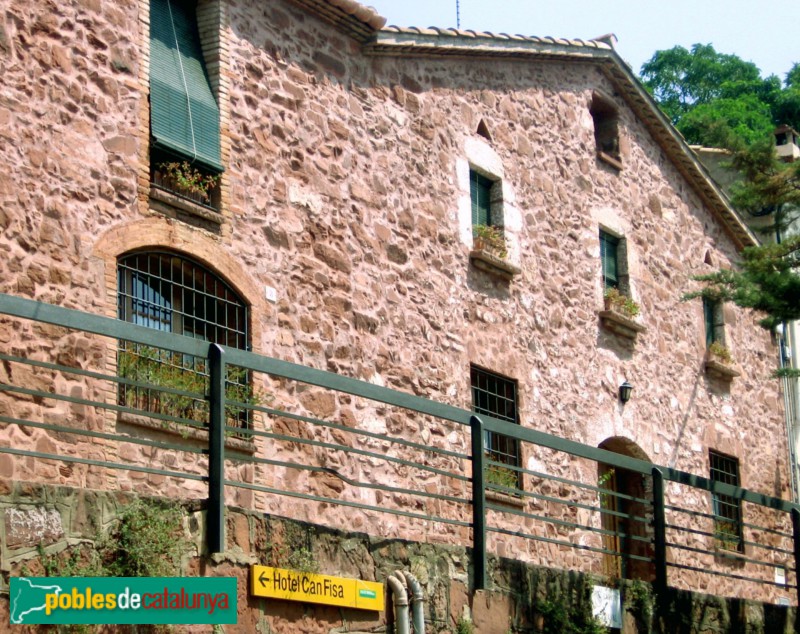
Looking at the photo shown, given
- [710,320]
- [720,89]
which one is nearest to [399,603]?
[710,320]

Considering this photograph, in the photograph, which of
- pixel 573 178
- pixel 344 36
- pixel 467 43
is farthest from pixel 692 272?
pixel 344 36

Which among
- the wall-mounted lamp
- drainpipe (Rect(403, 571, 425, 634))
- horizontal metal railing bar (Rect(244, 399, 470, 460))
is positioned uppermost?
the wall-mounted lamp

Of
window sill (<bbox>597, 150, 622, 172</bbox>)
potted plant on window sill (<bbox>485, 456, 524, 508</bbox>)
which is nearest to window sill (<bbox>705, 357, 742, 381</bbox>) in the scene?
window sill (<bbox>597, 150, 622, 172</bbox>)

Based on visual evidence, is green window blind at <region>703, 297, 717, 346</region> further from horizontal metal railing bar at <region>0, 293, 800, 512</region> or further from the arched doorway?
horizontal metal railing bar at <region>0, 293, 800, 512</region>

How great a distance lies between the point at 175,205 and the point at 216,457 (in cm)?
543

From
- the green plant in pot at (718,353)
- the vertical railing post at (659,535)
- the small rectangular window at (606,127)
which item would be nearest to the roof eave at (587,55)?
the small rectangular window at (606,127)

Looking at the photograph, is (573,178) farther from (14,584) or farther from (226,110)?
(14,584)

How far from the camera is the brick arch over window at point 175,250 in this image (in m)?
12.0

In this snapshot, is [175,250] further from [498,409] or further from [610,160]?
[610,160]

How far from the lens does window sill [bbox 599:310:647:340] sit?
746 inches

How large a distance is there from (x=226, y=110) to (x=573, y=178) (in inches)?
266

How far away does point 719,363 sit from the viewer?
2153 centimetres

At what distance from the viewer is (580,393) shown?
18.1 m

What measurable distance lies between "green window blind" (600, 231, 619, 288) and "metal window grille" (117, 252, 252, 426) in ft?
25.1
